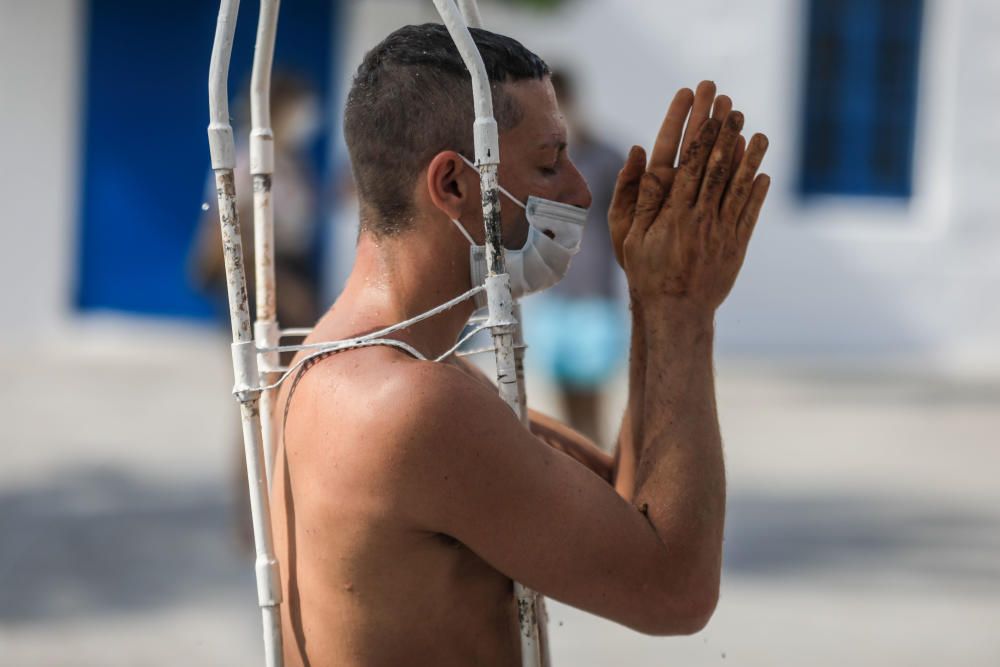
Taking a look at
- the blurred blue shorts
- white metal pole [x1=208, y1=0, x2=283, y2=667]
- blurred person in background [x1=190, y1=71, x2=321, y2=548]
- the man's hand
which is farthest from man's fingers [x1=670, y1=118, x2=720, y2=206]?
the blurred blue shorts

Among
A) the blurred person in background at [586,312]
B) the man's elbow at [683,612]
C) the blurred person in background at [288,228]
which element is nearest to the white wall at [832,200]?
the blurred person in background at [586,312]

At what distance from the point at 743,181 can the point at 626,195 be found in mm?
174

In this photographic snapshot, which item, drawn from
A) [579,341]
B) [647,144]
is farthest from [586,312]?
[647,144]

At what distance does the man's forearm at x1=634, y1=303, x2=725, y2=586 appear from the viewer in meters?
1.71

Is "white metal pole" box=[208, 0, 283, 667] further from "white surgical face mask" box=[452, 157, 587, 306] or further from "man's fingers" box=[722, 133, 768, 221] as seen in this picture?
"man's fingers" box=[722, 133, 768, 221]

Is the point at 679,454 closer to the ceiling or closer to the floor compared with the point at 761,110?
closer to the floor

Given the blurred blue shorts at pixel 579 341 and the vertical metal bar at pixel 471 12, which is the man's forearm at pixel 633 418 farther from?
the blurred blue shorts at pixel 579 341

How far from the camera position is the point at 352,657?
5.76ft

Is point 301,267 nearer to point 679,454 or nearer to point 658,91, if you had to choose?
point 679,454

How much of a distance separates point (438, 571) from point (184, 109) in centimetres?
892

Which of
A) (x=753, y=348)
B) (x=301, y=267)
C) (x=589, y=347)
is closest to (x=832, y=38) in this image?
(x=753, y=348)

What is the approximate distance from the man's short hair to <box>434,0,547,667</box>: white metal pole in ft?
0.17

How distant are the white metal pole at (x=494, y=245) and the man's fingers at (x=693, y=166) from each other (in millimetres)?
232

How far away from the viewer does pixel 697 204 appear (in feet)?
5.80
